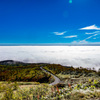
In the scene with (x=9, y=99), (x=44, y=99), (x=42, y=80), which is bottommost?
(x=42, y=80)

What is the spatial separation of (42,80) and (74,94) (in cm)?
5871

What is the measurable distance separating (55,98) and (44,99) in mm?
911

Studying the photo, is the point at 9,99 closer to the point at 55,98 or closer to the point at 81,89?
the point at 55,98

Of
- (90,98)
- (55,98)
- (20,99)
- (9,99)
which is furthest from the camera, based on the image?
(9,99)

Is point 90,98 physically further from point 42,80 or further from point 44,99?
point 42,80

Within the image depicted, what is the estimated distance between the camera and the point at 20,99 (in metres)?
9.56

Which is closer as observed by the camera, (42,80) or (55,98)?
(55,98)

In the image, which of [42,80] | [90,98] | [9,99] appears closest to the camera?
[90,98]

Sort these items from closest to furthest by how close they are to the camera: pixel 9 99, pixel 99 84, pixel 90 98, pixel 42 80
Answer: pixel 90 98 → pixel 99 84 → pixel 9 99 → pixel 42 80

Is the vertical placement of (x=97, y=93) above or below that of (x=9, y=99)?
above

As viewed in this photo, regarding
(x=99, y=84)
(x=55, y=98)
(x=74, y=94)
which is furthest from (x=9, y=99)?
(x=99, y=84)

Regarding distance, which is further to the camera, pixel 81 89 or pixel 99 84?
pixel 99 84

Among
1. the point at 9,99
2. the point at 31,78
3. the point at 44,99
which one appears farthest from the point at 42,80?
the point at 44,99

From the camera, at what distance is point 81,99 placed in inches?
243
